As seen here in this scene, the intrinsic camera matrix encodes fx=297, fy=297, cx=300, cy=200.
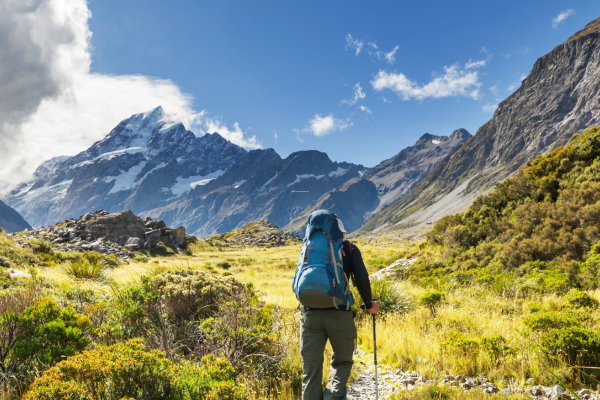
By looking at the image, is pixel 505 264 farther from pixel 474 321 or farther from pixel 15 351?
pixel 15 351

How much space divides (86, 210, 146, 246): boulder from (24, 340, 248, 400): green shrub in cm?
3431

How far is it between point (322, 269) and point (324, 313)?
23.7 inches

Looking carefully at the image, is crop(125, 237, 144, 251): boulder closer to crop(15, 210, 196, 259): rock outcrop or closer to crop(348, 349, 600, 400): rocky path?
crop(15, 210, 196, 259): rock outcrop

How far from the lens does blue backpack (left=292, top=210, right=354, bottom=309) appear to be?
381 cm

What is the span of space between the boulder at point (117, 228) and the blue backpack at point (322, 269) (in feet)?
116

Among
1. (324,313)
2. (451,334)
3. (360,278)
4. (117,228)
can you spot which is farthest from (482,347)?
(117,228)

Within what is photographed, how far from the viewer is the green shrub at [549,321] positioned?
541 centimetres

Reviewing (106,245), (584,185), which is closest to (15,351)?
(584,185)

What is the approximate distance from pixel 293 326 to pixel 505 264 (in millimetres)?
9652

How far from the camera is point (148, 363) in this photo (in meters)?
3.52

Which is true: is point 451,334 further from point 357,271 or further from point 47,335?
point 47,335

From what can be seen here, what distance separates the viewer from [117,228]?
34.8 m

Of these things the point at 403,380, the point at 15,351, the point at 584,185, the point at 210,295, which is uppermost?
the point at 584,185

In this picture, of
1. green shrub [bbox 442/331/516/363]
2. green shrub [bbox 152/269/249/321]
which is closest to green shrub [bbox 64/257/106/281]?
green shrub [bbox 152/269/249/321]
